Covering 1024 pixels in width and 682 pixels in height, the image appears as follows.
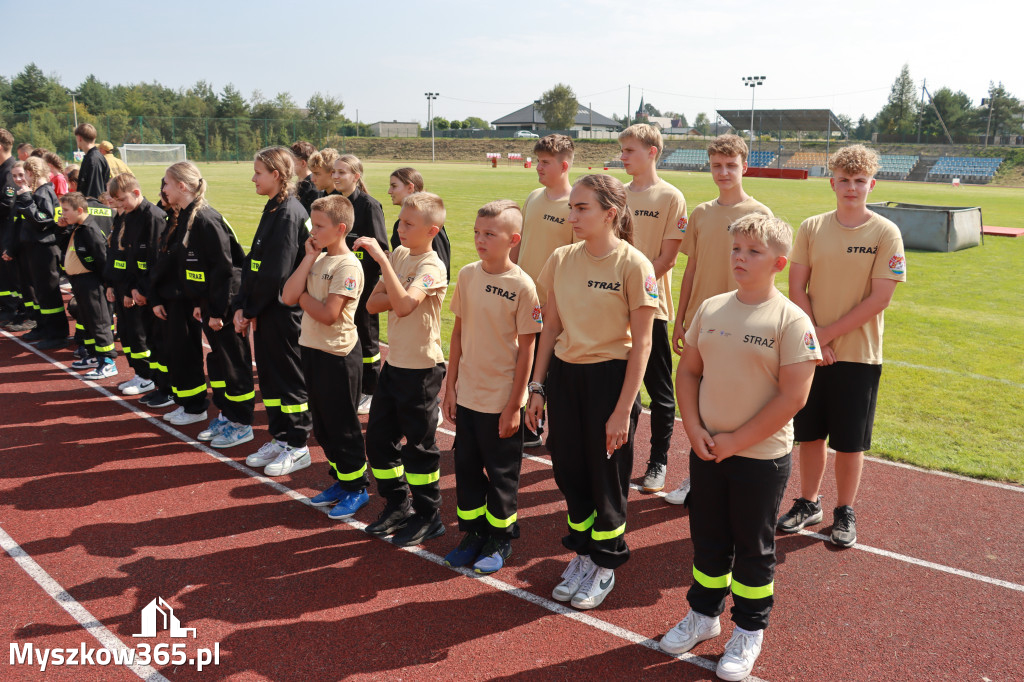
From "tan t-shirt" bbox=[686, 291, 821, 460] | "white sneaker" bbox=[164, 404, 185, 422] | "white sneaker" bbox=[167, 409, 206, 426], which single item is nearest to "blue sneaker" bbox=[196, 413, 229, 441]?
"white sneaker" bbox=[167, 409, 206, 426]

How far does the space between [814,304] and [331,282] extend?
3.03 metres

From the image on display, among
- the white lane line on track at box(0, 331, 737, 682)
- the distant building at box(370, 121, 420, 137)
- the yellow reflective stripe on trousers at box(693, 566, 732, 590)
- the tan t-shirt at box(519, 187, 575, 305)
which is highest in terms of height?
the distant building at box(370, 121, 420, 137)

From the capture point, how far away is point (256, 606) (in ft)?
12.5

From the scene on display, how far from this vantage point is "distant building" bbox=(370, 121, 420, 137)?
10531 centimetres

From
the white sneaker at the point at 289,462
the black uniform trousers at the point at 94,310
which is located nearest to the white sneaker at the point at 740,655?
the white sneaker at the point at 289,462

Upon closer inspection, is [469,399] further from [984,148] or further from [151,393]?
[984,148]

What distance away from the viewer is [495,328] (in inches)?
158

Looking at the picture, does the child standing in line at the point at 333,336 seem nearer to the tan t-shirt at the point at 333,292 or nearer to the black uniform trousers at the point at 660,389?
the tan t-shirt at the point at 333,292

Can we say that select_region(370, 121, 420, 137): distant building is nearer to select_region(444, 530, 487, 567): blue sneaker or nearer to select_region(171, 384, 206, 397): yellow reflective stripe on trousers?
select_region(171, 384, 206, 397): yellow reflective stripe on trousers

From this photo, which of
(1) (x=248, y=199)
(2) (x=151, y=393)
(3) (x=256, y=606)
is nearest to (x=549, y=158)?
(3) (x=256, y=606)

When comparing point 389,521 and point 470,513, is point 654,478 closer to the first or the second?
point 470,513

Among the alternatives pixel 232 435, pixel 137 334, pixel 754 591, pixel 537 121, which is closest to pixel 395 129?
pixel 537 121

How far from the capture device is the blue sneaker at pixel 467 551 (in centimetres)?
425

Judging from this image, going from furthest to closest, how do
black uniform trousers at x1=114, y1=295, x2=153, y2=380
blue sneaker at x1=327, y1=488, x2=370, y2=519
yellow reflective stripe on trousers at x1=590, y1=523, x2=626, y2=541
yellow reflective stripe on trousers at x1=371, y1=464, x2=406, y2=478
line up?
black uniform trousers at x1=114, y1=295, x2=153, y2=380, blue sneaker at x1=327, y1=488, x2=370, y2=519, yellow reflective stripe on trousers at x1=371, y1=464, x2=406, y2=478, yellow reflective stripe on trousers at x1=590, y1=523, x2=626, y2=541
